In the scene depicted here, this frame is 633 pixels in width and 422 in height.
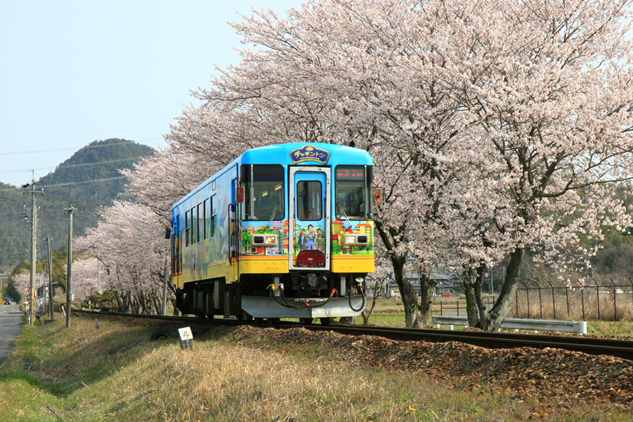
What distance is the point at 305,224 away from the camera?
14.5 m

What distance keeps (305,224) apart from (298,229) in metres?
0.17

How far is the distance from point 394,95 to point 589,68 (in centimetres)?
506

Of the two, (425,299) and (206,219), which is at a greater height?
(206,219)

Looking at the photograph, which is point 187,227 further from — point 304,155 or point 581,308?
point 581,308

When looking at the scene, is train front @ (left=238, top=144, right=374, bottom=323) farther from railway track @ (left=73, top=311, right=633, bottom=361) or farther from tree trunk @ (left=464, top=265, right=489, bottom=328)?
tree trunk @ (left=464, top=265, right=489, bottom=328)

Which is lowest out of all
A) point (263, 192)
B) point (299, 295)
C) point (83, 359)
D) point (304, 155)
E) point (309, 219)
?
point (83, 359)

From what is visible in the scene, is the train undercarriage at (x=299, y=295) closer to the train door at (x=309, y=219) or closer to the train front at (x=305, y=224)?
the train front at (x=305, y=224)

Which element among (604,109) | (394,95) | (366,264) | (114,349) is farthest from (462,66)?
(114,349)

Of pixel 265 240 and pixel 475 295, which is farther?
pixel 475 295

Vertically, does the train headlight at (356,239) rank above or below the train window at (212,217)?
below

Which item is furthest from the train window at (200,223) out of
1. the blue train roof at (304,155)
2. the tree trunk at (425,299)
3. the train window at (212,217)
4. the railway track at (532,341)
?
the tree trunk at (425,299)

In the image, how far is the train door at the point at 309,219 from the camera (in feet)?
47.4

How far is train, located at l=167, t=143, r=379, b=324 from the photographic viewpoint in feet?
46.9

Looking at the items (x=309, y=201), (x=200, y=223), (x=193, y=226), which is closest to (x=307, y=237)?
(x=309, y=201)
